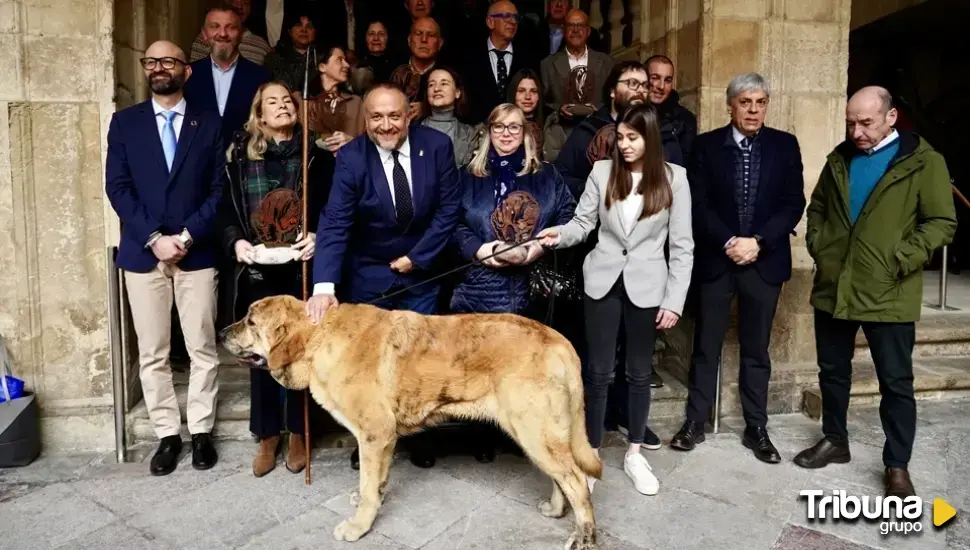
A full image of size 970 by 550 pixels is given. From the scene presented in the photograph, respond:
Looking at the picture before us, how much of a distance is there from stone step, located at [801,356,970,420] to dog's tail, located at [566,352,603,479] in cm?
273

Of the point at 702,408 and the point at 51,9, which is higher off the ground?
the point at 51,9

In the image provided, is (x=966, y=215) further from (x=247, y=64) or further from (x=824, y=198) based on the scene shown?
(x=247, y=64)

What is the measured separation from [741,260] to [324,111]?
2.92 m

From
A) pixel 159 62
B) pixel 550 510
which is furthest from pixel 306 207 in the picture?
pixel 550 510

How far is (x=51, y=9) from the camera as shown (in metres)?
4.61

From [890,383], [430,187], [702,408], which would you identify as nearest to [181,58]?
[430,187]

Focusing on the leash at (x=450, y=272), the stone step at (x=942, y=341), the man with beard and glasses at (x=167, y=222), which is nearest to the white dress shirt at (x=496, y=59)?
the leash at (x=450, y=272)

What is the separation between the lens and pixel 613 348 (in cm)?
426

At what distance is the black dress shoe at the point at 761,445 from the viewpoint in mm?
4590

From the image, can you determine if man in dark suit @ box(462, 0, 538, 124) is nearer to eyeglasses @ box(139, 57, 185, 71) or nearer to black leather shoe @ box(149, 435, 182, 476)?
eyeglasses @ box(139, 57, 185, 71)

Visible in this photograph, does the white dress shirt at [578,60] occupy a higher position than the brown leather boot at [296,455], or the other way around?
the white dress shirt at [578,60]

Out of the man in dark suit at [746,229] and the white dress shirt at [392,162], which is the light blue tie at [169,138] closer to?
the white dress shirt at [392,162]

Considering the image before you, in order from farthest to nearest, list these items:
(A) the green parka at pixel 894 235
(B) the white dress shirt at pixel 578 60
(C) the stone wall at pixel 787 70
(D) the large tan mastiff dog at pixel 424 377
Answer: (B) the white dress shirt at pixel 578 60
(C) the stone wall at pixel 787 70
(A) the green parka at pixel 894 235
(D) the large tan mastiff dog at pixel 424 377

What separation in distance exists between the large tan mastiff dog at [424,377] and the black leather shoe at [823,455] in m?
1.76
